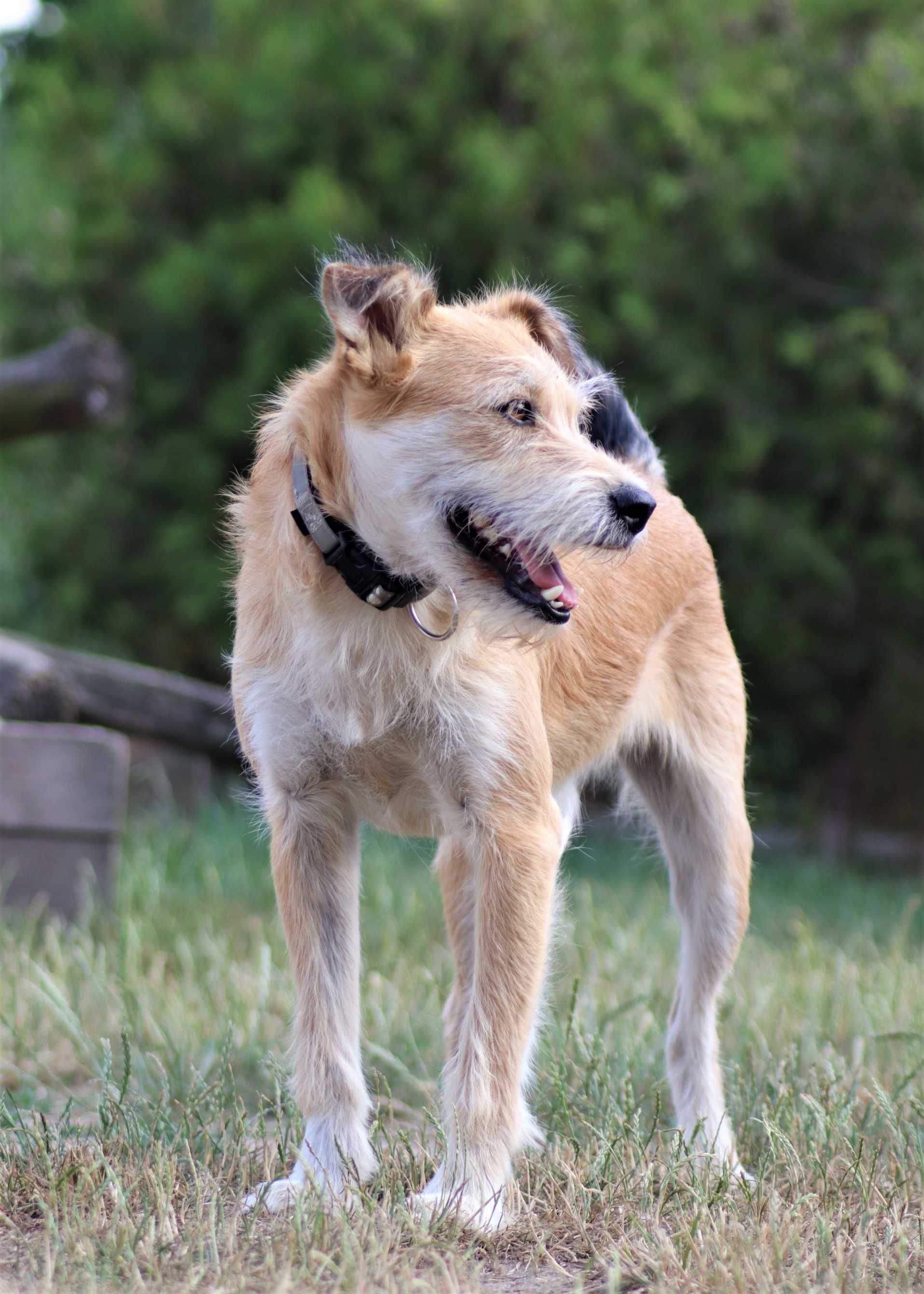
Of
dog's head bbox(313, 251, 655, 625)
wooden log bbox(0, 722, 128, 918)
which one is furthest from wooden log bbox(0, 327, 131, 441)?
dog's head bbox(313, 251, 655, 625)

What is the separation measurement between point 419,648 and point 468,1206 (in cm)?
119

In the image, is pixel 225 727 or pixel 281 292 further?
pixel 281 292

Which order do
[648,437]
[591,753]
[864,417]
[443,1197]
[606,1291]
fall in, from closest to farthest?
[606,1291] < [443,1197] < [591,753] < [648,437] < [864,417]

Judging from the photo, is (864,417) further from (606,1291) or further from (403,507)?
(606,1291)

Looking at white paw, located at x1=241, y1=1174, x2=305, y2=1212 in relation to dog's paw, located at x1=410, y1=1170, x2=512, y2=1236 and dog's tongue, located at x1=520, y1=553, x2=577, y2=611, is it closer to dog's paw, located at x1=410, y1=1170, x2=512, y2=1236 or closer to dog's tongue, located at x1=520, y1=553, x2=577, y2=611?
dog's paw, located at x1=410, y1=1170, x2=512, y2=1236

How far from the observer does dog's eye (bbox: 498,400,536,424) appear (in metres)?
3.32

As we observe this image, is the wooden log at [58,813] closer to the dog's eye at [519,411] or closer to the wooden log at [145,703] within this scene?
the wooden log at [145,703]

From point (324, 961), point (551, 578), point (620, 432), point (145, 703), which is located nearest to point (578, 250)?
point (145, 703)

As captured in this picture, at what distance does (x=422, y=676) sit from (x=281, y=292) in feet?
25.0

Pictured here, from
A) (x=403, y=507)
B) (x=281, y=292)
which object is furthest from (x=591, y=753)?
(x=281, y=292)

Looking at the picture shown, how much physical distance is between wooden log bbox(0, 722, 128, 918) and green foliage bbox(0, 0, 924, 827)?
4.19m

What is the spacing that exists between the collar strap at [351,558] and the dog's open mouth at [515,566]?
0.15m

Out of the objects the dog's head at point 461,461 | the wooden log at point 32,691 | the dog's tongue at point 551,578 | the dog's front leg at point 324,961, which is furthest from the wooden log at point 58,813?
the dog's tongue at point 551,578

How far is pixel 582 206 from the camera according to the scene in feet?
32.6
